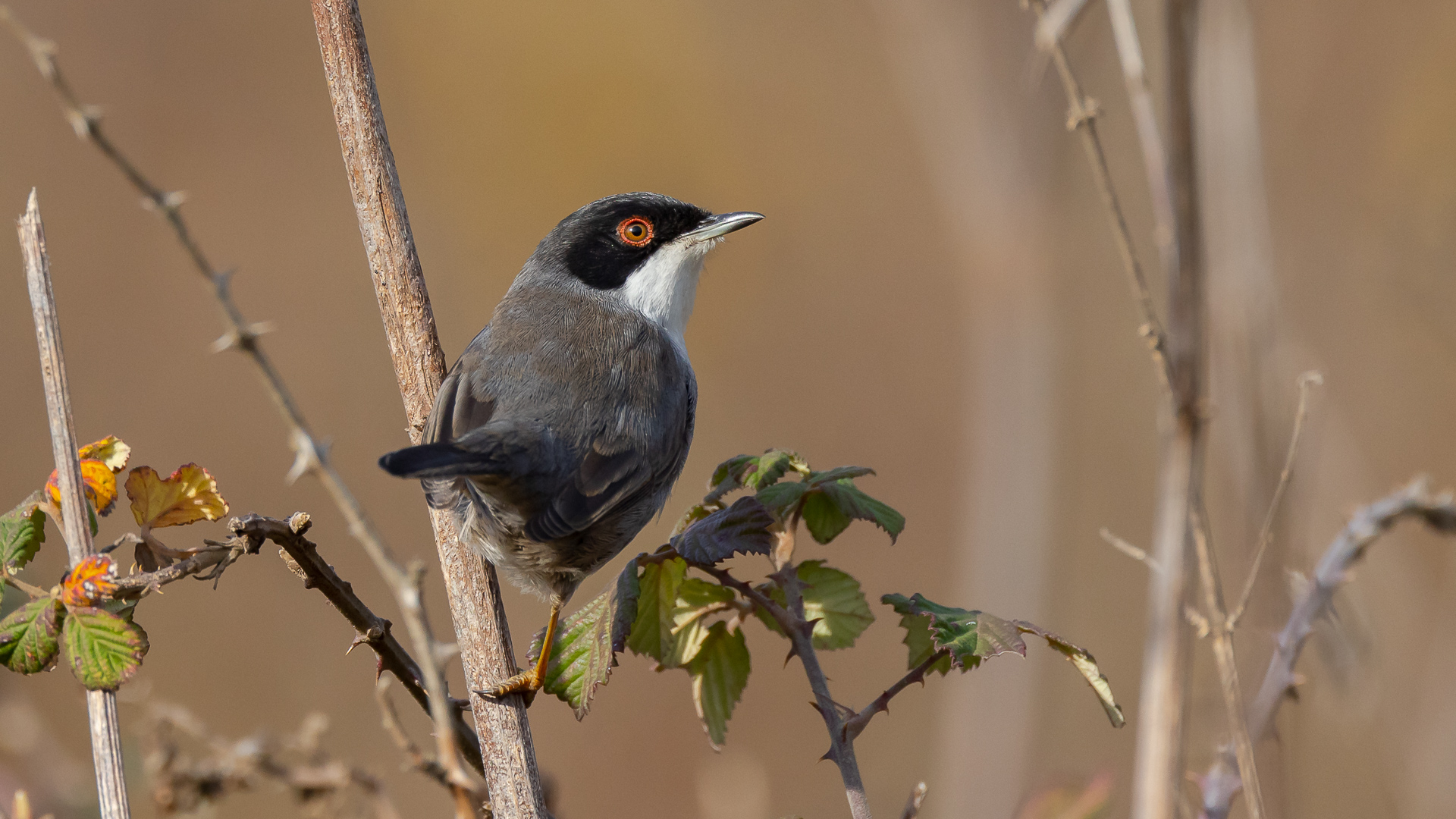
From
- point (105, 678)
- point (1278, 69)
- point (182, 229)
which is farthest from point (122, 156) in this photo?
point (1278, 69)

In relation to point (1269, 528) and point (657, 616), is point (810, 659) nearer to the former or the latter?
point (657, 616)

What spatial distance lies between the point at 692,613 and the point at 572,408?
1388 mm

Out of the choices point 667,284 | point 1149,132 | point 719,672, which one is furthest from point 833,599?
point 667,284

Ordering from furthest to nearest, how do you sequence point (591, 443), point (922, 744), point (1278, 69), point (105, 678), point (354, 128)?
1. point (1278, 69)
2. point (922, 744)
3. point (591, 443)
4. point (354, 128)
5. point (105, 678)

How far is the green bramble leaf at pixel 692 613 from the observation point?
5.90 ft

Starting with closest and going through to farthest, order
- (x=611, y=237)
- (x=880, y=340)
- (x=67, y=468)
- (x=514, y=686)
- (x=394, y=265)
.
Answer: (x=67, y=468) → (x=514, y=686) → (x=394, y=265) → (x=611, y=237) → (x=880, y=340)

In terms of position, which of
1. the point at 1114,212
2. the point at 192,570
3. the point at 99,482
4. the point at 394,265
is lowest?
the point at 192,570

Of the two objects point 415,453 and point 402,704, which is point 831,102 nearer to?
point 402,704

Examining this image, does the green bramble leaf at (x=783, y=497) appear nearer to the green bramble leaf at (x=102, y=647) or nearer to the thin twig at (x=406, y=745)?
the thin twig at (x=406, y=745)

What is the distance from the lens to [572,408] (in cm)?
310

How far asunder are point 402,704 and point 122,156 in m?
5.87

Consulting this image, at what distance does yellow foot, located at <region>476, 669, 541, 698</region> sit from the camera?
1.97m

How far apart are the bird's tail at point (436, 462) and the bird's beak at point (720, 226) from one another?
4.84 ft

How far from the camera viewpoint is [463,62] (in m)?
9.28
